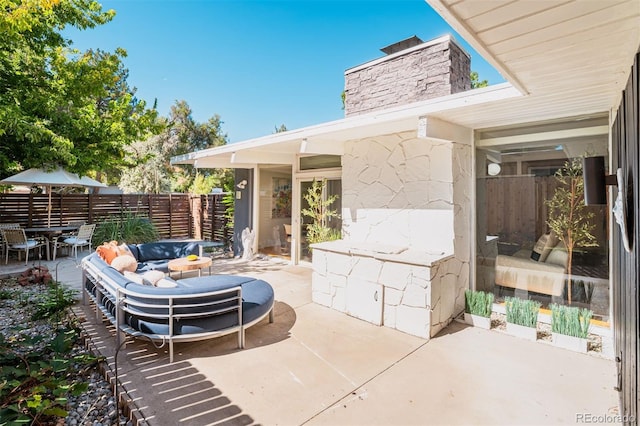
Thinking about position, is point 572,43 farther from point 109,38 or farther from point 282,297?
point 109,38

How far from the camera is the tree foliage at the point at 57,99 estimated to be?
7.95 meters

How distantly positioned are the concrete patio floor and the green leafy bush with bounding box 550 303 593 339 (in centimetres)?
25

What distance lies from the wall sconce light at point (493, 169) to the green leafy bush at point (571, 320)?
2.04 m

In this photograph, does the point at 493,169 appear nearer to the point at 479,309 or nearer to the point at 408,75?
the point at 479,309

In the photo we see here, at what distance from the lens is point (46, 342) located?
3.90m

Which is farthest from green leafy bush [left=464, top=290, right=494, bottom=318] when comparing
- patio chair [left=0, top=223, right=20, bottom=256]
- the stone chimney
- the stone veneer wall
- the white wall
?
patio chair [left=0, top=223, right=20, bottom=256]

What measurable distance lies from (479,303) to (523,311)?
0.55 metres

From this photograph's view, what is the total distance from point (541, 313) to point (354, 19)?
34.3 feet

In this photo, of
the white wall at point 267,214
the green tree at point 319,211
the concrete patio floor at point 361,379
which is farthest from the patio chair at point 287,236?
the concrete patio floor at point 361,379

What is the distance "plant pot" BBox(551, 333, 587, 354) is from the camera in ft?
12.2

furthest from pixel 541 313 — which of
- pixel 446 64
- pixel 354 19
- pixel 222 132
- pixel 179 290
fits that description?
pixel 222 132

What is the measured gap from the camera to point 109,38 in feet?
34.4

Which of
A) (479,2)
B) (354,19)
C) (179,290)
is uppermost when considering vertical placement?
(354,19)

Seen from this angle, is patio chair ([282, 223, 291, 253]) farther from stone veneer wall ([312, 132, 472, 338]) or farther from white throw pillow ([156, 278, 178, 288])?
white throw pillow ([156, 278, 178, 288])
